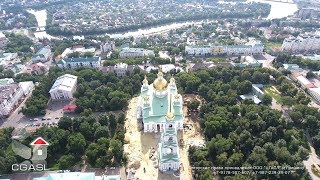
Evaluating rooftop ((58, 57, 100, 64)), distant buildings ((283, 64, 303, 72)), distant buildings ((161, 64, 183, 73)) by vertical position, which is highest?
rooftop ((58, 57, 100, 64))

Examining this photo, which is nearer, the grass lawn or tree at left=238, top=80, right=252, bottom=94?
tree at left=238, top=80, right=252, bottom=94

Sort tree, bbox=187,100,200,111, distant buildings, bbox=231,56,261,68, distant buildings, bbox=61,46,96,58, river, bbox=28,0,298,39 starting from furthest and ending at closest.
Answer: river, bbox=28,0,298,39, distant buildings, bbox=61,46,96,58, distant buildings, bbox=231,56,261,68, tree, bbox=187,100,200,111

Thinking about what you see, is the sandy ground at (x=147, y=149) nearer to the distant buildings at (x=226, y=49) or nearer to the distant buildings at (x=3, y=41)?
the distant buildings at (x=226, y=49)

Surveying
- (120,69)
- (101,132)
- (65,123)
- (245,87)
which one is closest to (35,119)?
(65,123)

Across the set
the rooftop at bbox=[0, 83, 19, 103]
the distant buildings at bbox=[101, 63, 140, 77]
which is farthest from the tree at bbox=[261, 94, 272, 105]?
the rooftop at bbox=[0, 83, 19, 103]

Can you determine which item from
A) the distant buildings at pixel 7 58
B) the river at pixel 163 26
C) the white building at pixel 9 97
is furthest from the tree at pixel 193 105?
the river at pixel 163 26

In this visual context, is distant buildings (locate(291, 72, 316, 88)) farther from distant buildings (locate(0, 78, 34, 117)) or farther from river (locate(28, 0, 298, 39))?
distant buildings (locate(0, 78, 34, 117))
